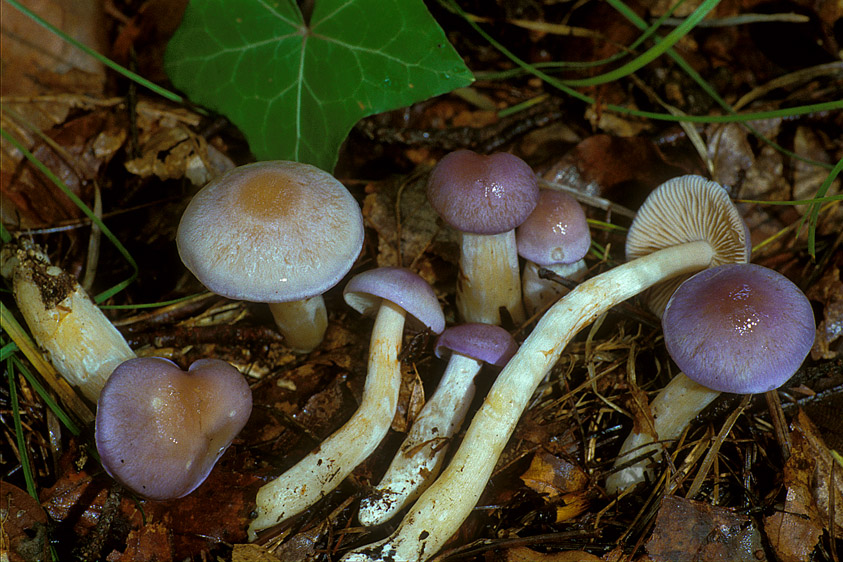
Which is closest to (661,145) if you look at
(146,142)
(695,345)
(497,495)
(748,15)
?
(748,15)

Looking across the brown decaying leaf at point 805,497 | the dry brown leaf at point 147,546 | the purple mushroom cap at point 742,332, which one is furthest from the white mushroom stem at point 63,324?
the brown decaying leaf at point 805,497

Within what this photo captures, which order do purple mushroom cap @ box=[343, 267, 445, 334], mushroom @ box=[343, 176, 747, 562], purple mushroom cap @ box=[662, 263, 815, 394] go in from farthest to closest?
purple mushroom cap @ box=[343, 267, 445, 334]
mushroom @ box=[343, 176, 747, 562]
purple mushroom cap @ box=[662, 263, 815, 394]

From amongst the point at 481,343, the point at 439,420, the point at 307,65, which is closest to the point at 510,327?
the point at 481,343

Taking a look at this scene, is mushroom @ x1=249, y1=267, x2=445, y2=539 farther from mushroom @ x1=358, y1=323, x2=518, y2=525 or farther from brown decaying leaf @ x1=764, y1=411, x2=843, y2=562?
brown decaying leaf @ x1=764, y1=411, x2=843, y2=562

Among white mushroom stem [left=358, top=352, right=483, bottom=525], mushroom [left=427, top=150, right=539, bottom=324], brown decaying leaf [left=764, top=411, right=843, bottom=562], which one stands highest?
mushroom [left=427, top=150, right=539, bottom=324]

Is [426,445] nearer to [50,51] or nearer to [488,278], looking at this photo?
[488,278]

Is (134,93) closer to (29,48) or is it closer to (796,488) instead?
(29,48)

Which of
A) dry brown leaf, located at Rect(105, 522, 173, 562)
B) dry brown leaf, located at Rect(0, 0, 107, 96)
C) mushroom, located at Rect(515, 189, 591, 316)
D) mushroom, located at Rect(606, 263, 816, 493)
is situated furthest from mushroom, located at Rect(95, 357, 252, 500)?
dry brown leaf, located at Rect(0, 0, 107, 96)
